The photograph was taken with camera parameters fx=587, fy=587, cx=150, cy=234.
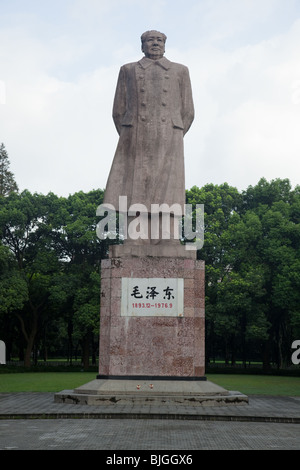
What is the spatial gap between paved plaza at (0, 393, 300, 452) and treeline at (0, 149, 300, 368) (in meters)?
17.8

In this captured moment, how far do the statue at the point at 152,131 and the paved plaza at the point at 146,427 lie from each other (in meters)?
4.59

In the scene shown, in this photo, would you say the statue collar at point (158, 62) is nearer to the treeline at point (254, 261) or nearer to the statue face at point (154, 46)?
the statue face at point (154, 46)

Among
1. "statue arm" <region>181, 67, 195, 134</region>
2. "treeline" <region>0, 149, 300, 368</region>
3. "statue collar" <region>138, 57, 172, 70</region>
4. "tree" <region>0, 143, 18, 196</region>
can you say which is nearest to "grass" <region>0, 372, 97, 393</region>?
"treeline" <region>0, 149, 300, 368</region>

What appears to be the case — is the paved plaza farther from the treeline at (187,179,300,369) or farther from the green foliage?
the green foliage

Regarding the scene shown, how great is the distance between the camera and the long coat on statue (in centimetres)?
1270

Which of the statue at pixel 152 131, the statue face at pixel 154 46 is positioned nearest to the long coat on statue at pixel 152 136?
the statue at pixel 152 131

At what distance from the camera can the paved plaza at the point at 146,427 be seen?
7.01 metres

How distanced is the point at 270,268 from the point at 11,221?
13683 millimetres

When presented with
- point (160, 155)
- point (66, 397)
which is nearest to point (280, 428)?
point (66, 397)

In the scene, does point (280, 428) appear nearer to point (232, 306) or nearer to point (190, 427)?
point (190, 427)

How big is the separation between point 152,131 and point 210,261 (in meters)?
19.3

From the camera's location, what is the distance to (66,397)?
11148 mm

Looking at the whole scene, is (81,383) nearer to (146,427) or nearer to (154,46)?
(146,427)

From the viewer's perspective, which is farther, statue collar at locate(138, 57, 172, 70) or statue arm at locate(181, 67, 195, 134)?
statue arm at locate(181, 67, 195, 134)
